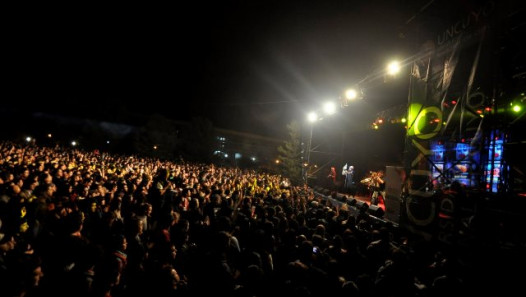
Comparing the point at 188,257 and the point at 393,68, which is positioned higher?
the point at 393,68

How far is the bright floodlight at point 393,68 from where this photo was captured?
786 cm

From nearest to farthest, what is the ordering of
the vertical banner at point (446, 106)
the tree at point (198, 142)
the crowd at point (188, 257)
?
the crowd at point (188, 257) < the vertical banner at point (446, 106) < the tree at point (198, 142)

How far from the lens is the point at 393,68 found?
8086mm

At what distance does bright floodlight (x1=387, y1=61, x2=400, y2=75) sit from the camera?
7.86 metres

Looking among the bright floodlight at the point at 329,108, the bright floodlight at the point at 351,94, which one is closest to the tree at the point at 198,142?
the bright floodlight at the point at 329,108

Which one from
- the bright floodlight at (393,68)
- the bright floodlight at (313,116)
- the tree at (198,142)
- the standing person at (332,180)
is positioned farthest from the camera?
the tree at (198,142)

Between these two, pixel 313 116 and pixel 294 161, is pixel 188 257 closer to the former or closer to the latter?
pixel 313 116

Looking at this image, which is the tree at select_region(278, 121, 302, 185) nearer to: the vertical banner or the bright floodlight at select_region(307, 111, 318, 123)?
the bright floodlight at select_region(307, 111, 318, 123)

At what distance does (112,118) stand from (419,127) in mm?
49631

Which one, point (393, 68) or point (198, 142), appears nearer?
point (393, 68)

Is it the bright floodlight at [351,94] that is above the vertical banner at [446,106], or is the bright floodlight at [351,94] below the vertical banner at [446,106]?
above

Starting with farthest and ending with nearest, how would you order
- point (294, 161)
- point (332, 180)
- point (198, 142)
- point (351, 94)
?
1. point (198, 142)
2. point (294, 161)
3. point (332, 180)
4. point (351, 94)

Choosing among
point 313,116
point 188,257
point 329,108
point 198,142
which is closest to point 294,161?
point 313,116

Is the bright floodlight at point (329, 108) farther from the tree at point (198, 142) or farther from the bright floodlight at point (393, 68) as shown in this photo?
the tree at point (198, 142)
